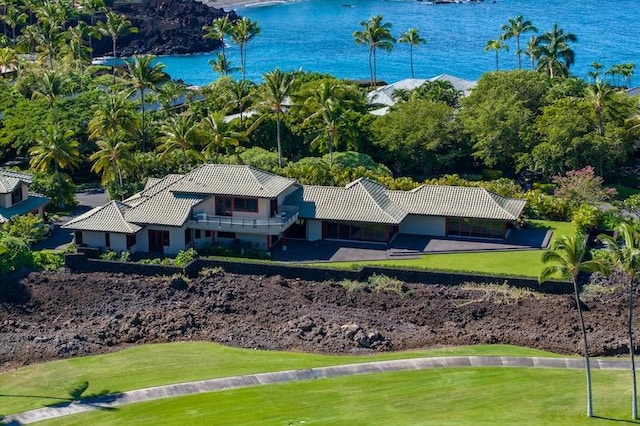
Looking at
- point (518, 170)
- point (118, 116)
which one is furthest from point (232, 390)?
point (518, 170)

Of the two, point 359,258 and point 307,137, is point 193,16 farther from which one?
point 359,258

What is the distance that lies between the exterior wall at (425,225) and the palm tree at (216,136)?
18.5 m

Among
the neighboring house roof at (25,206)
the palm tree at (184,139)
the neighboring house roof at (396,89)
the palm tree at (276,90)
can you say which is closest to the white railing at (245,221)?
the palm tree at (184,139)

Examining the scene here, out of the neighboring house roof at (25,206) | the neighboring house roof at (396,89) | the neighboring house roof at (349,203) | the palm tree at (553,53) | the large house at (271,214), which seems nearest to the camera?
the large house at (271,214)

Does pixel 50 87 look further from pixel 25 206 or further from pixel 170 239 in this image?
pixel 170 239

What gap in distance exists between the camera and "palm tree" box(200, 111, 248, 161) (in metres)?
83.7

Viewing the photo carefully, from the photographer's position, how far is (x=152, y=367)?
5350 cm

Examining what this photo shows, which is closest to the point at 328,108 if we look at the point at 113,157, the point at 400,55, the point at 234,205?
the point at 234,205

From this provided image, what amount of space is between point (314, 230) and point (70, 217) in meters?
19.5

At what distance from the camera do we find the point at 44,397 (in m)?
50.1

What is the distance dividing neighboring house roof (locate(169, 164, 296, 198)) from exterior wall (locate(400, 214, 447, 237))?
875 centimetres

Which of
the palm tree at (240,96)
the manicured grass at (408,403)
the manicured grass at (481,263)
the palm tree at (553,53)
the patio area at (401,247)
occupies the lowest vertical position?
the manicured grass at (408,403)

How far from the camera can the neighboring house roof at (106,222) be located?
69.6m

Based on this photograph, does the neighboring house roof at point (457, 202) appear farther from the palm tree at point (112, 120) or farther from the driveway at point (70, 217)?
the palm tree at point (112, 120)
